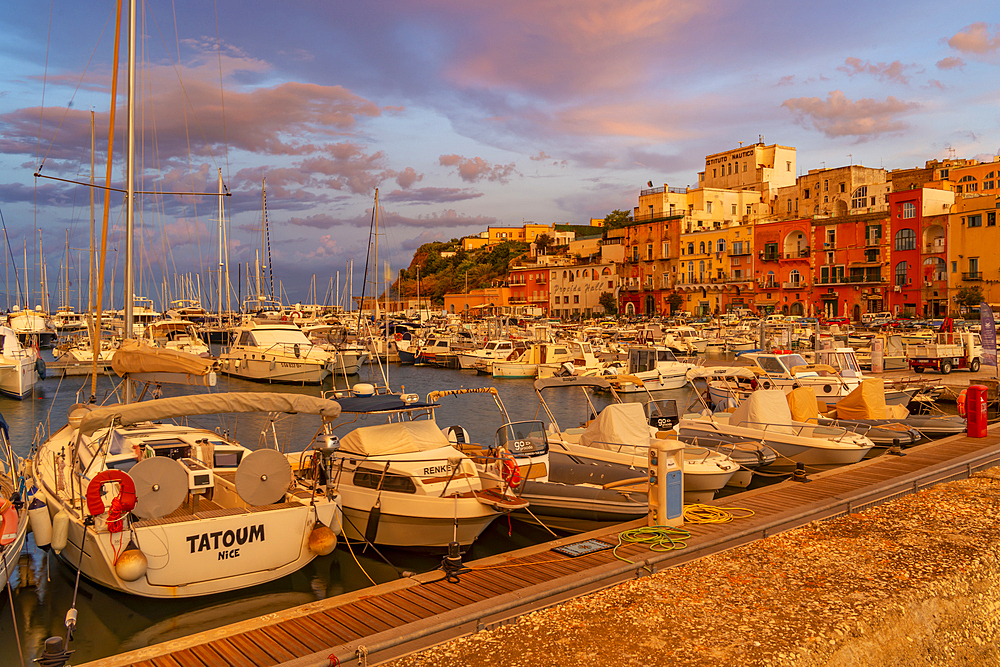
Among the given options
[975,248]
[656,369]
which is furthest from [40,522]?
[975,248]

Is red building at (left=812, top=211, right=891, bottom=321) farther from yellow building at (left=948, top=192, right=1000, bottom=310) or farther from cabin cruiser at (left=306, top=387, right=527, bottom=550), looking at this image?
cabin cruiser at (left=306, top=387, right=527, bottom=550)

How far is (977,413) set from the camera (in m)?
18.5

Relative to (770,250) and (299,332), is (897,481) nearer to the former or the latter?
(299,332)

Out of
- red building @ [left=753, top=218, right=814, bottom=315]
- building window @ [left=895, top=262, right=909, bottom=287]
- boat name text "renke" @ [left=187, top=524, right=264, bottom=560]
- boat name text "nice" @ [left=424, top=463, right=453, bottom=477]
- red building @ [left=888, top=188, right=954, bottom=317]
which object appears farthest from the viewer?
red building @ [left=753, top=218, right=814, bottom=315]

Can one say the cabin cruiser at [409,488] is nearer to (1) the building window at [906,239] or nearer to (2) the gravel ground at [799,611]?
(2) the gravel ground at [799,611]

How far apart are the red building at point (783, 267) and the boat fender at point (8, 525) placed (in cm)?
7403

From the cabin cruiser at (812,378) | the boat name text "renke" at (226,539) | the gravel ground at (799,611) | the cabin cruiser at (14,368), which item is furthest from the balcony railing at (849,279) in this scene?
the boat name text "renke" at (226,539)

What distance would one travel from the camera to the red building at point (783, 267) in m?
73.8

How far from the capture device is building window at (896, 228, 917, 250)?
65.5 m

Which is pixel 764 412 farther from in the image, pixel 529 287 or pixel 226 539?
pixel 529 287

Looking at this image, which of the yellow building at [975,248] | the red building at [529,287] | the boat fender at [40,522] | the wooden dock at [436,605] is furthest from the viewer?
the red building at [529,287]

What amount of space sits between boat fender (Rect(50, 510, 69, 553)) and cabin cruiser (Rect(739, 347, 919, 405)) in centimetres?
1863

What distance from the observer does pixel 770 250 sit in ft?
252

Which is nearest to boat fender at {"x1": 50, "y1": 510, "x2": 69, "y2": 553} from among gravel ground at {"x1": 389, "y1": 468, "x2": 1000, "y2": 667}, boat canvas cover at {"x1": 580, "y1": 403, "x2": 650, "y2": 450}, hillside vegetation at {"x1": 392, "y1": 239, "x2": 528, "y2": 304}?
gravel ground at {"x1": 389, "y1": 468, "x2": 1000, "y2": 667}
